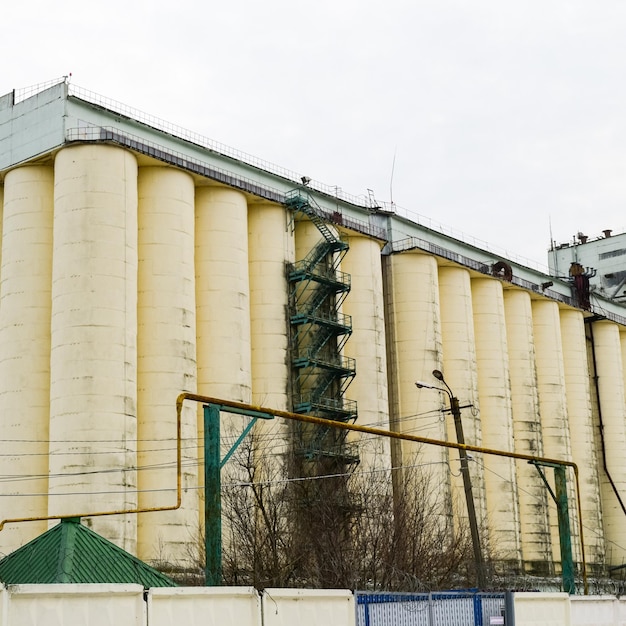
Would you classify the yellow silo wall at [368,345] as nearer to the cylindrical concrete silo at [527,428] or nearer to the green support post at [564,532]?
the cylindrical concrete silo at [527,428]

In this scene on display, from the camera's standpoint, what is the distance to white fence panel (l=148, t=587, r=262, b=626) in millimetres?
17188

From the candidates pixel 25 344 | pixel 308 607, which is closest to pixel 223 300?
pixel 25 344

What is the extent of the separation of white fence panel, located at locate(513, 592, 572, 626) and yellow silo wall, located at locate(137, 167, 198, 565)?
2253cm

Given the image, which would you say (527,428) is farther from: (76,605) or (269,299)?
(76,605)

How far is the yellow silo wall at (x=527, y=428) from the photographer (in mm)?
66938

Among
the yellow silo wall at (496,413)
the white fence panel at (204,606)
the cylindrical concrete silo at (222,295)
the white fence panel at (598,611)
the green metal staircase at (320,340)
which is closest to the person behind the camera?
the white fence panel at (204,606)

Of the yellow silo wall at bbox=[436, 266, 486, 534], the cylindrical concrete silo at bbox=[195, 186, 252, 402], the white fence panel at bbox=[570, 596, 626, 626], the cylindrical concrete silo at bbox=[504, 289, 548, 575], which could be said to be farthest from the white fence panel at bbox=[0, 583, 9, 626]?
the cylindrical concrete silo at bbox=[504, 289, 548, 575]

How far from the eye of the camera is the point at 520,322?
72250 mm

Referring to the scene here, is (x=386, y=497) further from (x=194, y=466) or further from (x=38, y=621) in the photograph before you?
(x=38, y=621)

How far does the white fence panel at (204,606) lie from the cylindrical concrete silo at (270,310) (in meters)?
32.0

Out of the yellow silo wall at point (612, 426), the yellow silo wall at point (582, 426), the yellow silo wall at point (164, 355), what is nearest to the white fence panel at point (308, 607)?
the yellow silo wall at point (164, 355)

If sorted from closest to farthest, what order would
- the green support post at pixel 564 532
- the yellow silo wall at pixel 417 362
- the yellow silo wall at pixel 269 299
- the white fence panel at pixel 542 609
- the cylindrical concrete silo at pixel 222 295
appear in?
the white fence panel at pixel 542 609 < the green support post at pixel 564 532 < the cylindrical concrete silo at pixel 222 295 < the yellow silo wall at pixel 269 299 < the yellow silo wall at pixel 417 362

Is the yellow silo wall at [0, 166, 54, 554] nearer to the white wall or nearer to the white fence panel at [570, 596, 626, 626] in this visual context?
the white fence panel at [570, 596, 626, 626]

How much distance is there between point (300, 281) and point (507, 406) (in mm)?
18499
